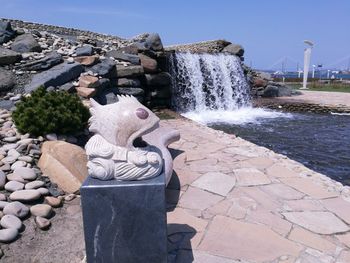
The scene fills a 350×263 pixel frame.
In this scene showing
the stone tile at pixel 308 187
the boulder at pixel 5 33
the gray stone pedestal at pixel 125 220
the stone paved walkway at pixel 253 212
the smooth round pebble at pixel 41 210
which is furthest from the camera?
the boulder at pixel 5 33

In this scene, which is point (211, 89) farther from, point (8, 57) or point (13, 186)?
point (13, 186)

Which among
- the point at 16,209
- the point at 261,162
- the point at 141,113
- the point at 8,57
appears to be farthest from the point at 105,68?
the point at 141,113

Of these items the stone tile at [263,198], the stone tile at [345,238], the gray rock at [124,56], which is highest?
the gray rock at [124,56]

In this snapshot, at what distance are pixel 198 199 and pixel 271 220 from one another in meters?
0.87

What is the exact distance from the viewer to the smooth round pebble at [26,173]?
379 cm

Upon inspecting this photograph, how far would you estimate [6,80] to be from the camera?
7090mm

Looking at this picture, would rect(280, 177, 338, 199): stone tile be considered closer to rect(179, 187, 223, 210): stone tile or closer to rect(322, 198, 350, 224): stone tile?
rect(322, 198, 350, 224): stone tile

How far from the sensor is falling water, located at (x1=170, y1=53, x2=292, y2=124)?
12.1 m

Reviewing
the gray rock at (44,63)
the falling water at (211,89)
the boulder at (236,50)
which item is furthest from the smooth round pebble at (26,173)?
the boulder at (236,50)

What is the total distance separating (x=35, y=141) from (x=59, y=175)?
903 mm

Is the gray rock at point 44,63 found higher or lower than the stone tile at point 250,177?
higher

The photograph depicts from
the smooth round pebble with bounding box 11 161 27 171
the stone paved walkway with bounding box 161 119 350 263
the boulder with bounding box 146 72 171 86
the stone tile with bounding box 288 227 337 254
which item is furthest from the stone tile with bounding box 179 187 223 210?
the boulder with bounding box 146 72 171 86

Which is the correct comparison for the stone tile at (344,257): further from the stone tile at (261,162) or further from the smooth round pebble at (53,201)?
the smooth round pebble at (53,201)

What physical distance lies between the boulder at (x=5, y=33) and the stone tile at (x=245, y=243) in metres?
8.09
